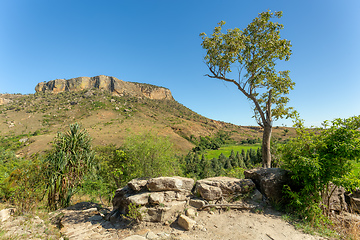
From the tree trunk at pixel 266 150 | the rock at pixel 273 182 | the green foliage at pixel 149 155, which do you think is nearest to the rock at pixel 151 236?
the green foliage at pixel 149 155

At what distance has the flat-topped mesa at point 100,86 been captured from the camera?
136250mm

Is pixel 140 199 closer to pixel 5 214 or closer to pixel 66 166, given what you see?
pixel 5 214

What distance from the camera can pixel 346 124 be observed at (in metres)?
6.12

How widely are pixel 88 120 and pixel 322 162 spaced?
293 feet

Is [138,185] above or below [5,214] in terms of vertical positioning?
above

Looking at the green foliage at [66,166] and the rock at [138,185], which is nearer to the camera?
the rock at [138,185]

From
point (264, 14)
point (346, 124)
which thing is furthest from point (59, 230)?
point (264, 14)

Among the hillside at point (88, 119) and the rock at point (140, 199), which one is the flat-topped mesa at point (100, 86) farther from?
the rock at point (140, 199)

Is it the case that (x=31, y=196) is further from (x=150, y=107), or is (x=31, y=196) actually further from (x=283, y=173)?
(x=150, y=107)

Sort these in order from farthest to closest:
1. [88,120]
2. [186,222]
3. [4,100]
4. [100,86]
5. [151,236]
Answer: [100,86] < [4,100] < [88,120] < [186,222] < [151,236]

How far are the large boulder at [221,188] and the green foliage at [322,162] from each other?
165cm

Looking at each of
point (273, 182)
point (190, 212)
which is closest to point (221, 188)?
point (190, 212)

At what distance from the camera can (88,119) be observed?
265 feet

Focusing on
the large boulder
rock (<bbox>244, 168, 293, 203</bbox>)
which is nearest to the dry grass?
rock (<bbox>244, 168, 293, 203</bbox>)
